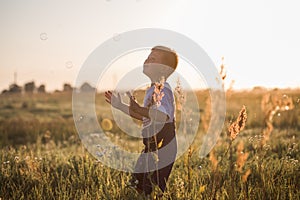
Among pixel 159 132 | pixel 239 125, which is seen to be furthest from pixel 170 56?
pixel 239 125

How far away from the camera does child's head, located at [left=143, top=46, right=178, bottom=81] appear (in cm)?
381

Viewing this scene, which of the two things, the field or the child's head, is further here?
the child's head

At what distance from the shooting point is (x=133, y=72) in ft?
13.5

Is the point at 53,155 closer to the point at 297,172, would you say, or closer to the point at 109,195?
the point at 109,195

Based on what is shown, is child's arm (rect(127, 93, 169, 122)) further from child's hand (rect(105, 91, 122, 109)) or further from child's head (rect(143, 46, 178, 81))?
child's head (rect(143, 46, 178, 81))

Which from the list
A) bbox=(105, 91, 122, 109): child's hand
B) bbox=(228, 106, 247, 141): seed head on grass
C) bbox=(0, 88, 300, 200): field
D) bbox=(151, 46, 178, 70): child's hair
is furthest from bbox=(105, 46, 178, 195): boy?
bbox=(228, 106, 247, 141): seed head on grass

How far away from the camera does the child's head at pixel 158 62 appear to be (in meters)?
3.81

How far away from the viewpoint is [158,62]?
3830mm

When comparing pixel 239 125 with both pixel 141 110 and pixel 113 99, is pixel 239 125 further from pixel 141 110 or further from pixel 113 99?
pixel 113 99

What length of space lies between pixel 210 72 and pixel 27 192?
7.56ft

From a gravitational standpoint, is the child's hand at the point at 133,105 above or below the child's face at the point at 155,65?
below

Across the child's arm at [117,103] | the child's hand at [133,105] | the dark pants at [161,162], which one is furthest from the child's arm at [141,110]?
the dark pants at [161,162]

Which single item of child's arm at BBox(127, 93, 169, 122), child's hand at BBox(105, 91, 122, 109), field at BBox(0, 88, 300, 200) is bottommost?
field at BBox(0, 88, 300, 200)

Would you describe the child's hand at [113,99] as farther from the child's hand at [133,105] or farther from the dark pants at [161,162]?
the dark pants at [161,162]
